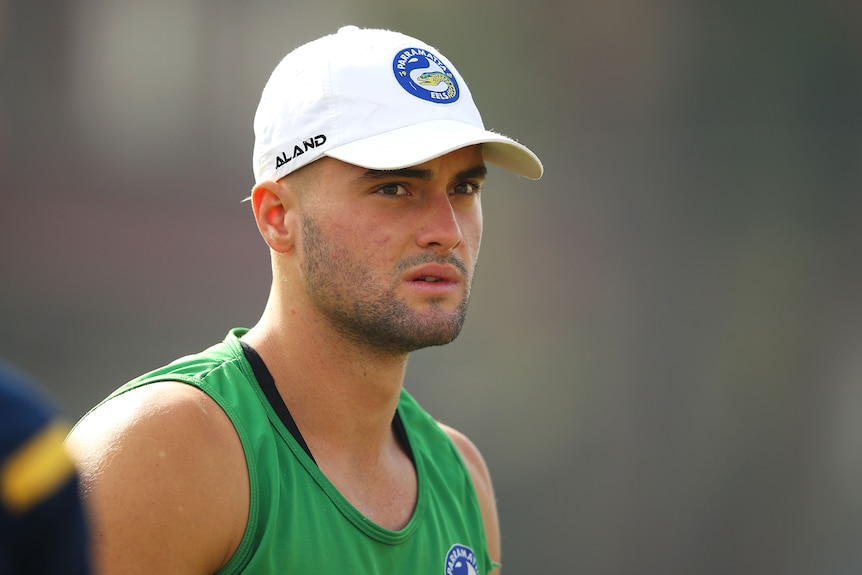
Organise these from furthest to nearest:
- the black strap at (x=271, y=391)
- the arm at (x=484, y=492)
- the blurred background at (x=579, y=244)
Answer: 1. the blurred background at (x=579, y=244)
2. the arm at (x=484, y=492)
3. the black strap at (x=271, y=391)

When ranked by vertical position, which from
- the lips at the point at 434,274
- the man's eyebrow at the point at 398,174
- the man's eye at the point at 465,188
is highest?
the man's eyebrow at the point at 398,174

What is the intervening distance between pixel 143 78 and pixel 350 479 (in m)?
3.32

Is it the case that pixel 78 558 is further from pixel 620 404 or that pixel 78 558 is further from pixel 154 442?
pixel 620 404

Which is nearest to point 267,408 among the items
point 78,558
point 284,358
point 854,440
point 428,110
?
point 284,358

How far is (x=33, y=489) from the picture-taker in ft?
2.30

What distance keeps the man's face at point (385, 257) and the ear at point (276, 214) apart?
0.05 meters

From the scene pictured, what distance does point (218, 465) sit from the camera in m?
1.81

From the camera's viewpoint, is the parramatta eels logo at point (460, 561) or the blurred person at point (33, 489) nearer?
the blurred person at point (33, 489)

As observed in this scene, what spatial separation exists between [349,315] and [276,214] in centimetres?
31

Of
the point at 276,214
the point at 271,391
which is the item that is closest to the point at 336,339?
the point at 271,391

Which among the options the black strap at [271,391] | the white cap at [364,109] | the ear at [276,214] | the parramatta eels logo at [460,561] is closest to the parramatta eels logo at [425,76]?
the white cap at [364,109]

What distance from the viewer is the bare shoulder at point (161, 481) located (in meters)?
1.67

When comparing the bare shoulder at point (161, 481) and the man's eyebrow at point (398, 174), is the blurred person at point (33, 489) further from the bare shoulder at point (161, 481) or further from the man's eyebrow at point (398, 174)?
the man's eyebrow at point (398, 174)

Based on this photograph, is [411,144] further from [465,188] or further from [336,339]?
→ [336,339]
